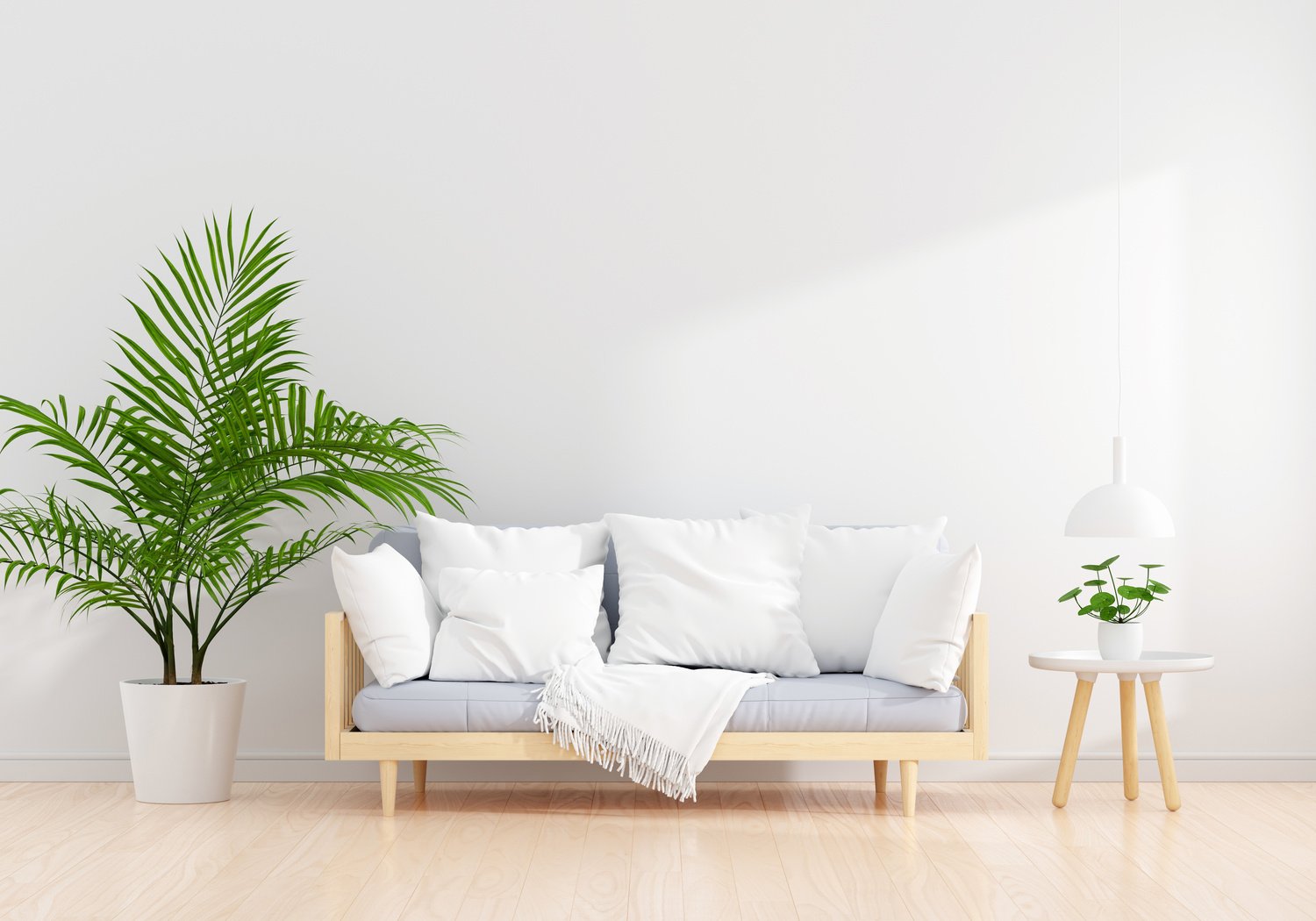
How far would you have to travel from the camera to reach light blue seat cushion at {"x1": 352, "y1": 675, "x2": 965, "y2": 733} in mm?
3316

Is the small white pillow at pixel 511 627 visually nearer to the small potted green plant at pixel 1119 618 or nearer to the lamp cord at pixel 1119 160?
the small potted green plant at pixel 1119 618

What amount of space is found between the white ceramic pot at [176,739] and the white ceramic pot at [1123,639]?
2610 millimetres

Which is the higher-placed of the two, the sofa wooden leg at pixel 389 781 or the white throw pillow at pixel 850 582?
the white throw pillow at pixel 850 582

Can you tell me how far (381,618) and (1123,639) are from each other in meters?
2.14

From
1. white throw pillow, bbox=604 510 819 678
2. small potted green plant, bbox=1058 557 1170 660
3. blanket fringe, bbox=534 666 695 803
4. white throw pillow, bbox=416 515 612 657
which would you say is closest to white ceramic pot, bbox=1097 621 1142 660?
small potted green plant, bbox=1058 557 1170 660

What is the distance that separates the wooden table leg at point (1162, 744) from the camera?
3.55 meters

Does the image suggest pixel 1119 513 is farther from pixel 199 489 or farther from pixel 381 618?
pixel 199 489

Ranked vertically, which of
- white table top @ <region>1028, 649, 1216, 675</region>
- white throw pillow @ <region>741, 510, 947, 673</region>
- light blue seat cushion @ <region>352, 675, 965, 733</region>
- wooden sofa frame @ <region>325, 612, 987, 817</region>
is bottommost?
wooden sofa frame @ <region>325, 612, 987, 817</region>

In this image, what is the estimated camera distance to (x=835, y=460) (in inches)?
162

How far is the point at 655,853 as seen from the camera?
2984 millimetres

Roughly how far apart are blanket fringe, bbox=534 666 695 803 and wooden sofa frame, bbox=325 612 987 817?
Result: 6cm

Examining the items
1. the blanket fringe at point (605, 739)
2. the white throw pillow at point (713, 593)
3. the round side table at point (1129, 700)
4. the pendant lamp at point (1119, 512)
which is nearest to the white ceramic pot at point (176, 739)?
the blanket fringe at point (605, 739)

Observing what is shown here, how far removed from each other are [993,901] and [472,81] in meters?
3.02

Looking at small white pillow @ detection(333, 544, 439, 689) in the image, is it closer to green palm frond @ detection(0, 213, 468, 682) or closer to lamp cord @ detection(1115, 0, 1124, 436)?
green palm frond @ detection(0, 213, 468, 682)
